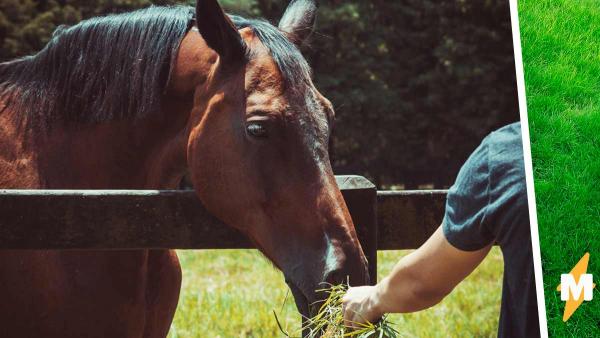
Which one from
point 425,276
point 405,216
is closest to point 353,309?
point 425,276

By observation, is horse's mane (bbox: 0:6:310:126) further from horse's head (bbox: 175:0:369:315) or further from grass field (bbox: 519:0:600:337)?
grass field (bbox: 519:0:600:337)

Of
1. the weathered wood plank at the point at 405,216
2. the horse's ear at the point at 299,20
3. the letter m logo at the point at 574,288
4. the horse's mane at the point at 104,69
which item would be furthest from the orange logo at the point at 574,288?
the horse's mane at the point at 104,69

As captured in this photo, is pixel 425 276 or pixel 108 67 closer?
pixel 425 276

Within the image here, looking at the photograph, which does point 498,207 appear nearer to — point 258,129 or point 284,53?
point 258,129

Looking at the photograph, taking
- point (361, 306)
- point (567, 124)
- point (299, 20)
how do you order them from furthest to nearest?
point (567, 124) < point (299, 20) < point (361, 306)

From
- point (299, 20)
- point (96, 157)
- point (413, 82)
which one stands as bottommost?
point (413, 82)

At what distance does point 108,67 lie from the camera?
6.85ft

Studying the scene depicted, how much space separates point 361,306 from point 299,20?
3.84ft

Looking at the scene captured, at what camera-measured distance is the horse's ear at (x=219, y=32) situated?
6.29 ft

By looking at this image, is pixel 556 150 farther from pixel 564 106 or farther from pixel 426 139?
pixel 426 139

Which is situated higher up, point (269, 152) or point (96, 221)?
point (269, 152)

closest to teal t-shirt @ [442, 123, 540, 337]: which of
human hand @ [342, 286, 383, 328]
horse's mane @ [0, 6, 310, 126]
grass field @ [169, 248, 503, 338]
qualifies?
human hand @ [342, 286, 383, 328]

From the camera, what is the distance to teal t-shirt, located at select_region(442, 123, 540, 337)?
3.58 ft

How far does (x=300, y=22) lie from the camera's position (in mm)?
2289
